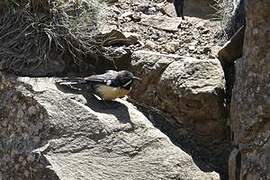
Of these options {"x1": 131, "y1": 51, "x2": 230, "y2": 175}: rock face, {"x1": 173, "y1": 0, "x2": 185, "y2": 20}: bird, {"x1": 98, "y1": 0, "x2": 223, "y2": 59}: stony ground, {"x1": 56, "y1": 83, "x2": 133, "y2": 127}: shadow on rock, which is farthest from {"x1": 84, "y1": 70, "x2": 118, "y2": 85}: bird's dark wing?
{"x1": 173, "y1": 0, "x2": 185, "y2": 20}: bird

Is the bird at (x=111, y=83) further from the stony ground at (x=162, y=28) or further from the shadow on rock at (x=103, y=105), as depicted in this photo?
the stony ground at (x=162, y=28)

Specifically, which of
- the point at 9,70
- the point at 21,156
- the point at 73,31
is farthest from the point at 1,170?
the point at 73,31

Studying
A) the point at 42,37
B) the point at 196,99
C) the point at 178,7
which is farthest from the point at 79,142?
the point at 178,7

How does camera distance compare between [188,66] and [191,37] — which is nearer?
[188,66]

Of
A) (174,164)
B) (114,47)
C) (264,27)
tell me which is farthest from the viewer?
(114,47)

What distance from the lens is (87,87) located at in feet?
17.4

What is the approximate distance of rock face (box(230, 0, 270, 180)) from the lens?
426 cm

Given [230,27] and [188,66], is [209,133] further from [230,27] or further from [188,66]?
[230,27]

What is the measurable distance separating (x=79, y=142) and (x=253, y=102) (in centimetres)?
132

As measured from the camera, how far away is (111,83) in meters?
5.09

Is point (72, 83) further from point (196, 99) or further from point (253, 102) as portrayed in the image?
point (253, 102)

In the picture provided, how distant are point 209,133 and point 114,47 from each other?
1111 mm

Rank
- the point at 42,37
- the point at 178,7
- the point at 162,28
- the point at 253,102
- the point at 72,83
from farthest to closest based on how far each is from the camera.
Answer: the point at 178,7 < the point at 162,28 < the point at 42,37 < the point at 72,83 < the point at 253,102

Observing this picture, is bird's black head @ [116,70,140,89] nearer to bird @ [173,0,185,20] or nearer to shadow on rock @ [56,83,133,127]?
shadow on rock @ [56,83,133,127]
